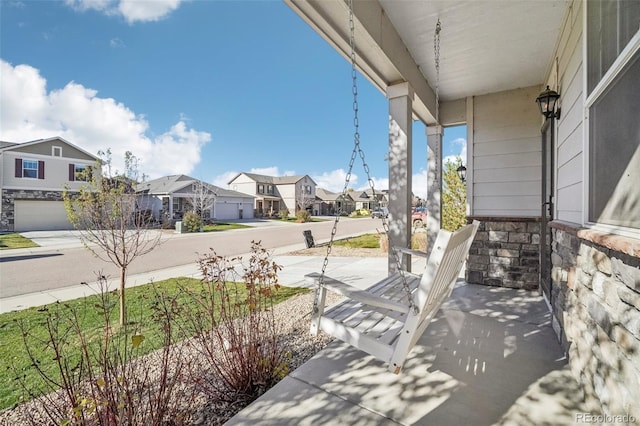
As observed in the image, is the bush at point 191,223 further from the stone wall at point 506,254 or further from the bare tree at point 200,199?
the stone wall at point 506,254

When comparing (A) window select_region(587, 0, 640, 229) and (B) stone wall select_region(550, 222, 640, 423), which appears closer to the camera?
(B) stone wall select_region(550, 222, 640, 423)

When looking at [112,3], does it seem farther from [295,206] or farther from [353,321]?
[295,206]

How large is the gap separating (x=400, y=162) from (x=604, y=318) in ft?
8.33

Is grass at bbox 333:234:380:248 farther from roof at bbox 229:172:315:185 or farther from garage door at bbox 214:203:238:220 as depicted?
roof at bbox 229:172:315:185

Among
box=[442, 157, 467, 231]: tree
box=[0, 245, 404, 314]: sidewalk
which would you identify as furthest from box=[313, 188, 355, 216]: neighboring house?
box=[442, 157, 467, 231]: tree

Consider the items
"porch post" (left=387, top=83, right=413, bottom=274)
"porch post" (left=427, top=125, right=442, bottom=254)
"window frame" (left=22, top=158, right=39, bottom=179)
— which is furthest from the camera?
"window frame" (left=22, top=158, right=39, bottom=179)

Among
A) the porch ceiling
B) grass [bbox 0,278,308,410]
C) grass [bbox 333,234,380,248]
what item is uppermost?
the porch ceiling

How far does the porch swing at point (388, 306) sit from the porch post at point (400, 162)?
90 cm

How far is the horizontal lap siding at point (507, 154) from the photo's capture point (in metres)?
4.62

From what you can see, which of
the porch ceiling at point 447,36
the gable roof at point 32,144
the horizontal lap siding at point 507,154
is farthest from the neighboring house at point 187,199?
the porch ceiling at point 447,36

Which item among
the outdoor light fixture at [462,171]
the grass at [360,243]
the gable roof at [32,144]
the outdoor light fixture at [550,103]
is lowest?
the grass at [360,243]

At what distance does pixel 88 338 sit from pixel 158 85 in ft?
52.9

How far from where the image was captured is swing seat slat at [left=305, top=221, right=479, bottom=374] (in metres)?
1.72

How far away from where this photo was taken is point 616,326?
1.43 metres
